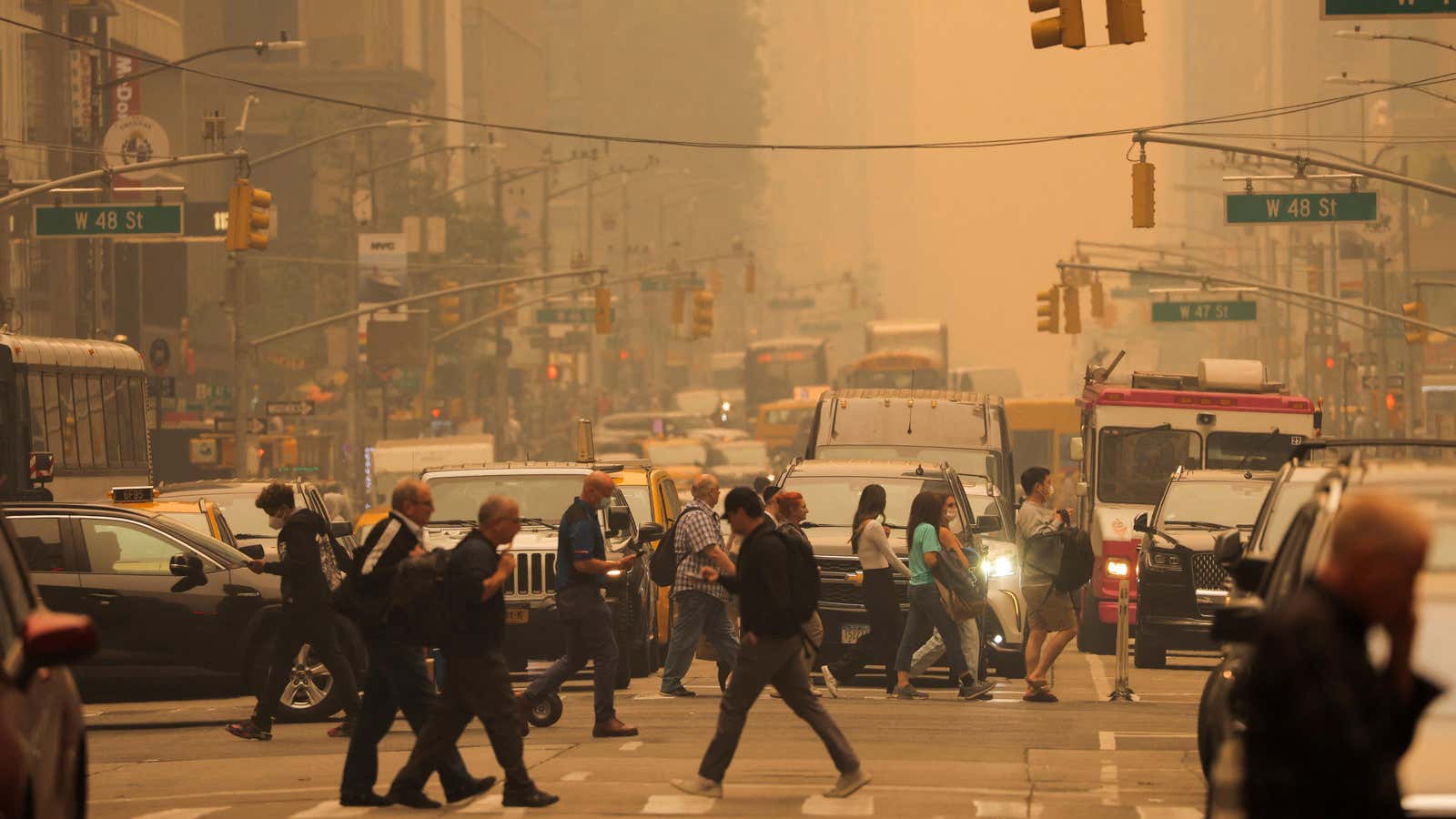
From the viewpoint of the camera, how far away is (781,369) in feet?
296

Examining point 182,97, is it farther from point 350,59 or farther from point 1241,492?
point 1241,492

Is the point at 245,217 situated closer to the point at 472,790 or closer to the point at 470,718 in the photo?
the point at 472,790

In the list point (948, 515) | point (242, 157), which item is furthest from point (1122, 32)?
point (242, 157)

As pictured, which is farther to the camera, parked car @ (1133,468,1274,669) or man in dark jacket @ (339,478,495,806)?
parked car @ (1133,468,1274,669)

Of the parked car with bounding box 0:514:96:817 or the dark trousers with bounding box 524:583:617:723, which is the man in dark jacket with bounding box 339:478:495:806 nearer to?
the dark trousers with bounding box 524:583:617:723

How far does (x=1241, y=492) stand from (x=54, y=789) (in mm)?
17617

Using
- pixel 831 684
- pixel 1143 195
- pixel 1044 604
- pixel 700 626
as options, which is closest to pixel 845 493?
pixel 831 684

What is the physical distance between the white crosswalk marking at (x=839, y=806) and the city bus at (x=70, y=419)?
525 inches

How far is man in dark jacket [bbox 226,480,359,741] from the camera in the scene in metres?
15.5

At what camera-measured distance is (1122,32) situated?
2027cm

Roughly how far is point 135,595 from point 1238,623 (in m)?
12.2

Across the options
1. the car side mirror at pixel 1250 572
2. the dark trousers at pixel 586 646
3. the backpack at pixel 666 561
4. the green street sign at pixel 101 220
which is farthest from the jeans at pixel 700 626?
the green street sign at pixel 101 220

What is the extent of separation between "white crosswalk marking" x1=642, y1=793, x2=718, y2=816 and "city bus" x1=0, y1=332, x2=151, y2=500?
12.9 m

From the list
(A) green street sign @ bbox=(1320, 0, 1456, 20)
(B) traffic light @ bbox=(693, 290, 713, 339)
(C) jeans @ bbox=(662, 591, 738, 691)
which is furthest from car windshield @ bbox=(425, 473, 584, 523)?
(B) traffic light @ bbox=(693, 290, 713, 339)
